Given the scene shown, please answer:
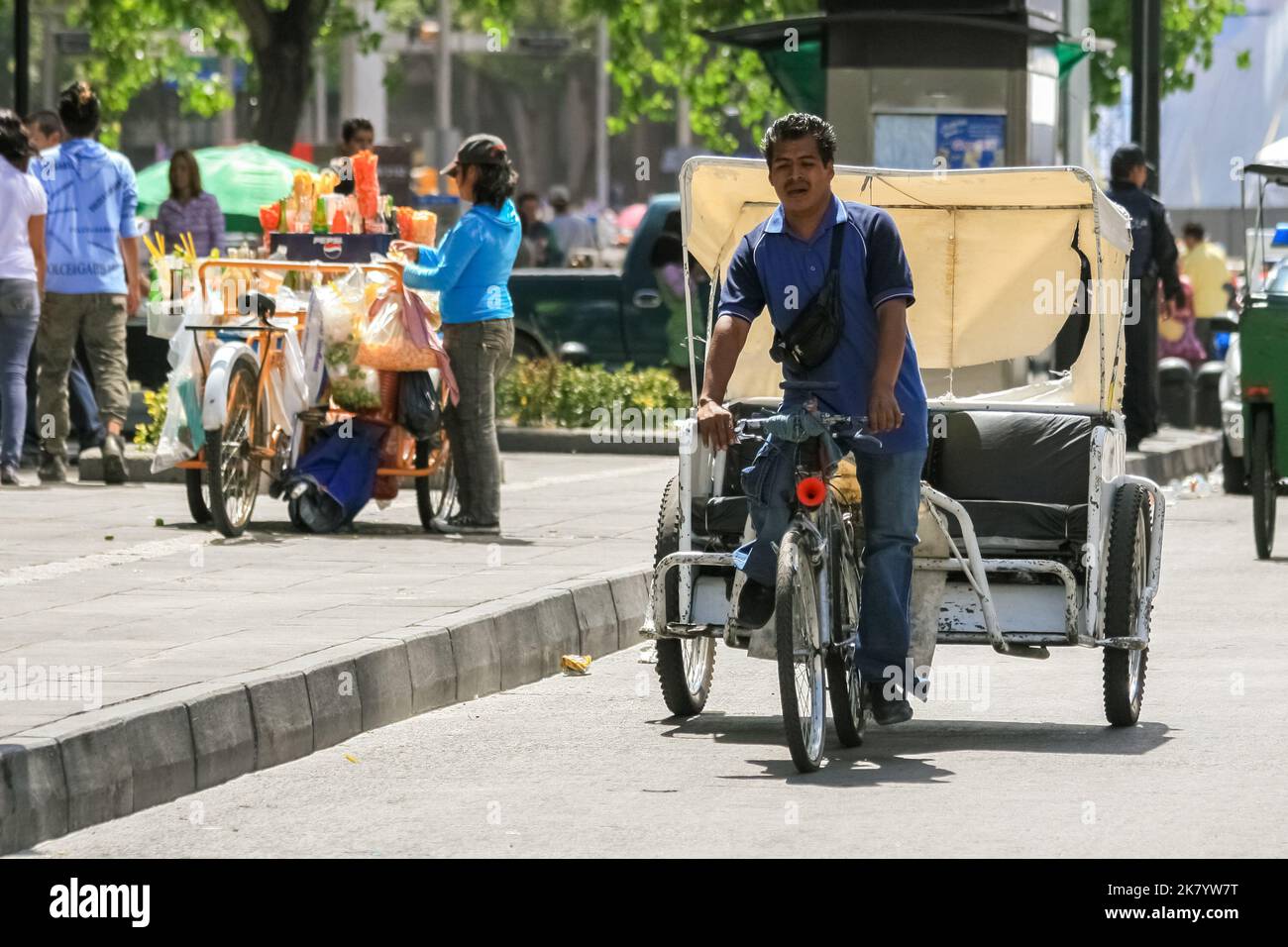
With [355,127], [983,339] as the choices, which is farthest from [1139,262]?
[983,339]

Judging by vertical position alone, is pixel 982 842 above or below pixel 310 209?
below

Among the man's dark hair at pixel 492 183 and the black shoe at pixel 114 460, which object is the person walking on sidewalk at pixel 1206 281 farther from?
the man's dark hair at pixel 492 183

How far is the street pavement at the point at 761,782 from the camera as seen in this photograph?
6.44 m

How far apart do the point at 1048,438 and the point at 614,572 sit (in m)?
2.76

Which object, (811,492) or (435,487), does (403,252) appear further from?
(811,492)

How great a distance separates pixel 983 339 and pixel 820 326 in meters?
2.64

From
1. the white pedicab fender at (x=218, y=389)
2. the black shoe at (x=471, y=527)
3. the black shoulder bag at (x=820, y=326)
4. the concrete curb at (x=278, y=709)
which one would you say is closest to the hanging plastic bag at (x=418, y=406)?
the black shoe at (x=471, y=527)

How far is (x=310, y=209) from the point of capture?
43.7 feet

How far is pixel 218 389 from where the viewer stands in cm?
1192

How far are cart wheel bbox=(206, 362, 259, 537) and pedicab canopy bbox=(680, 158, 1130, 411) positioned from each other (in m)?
3.14
